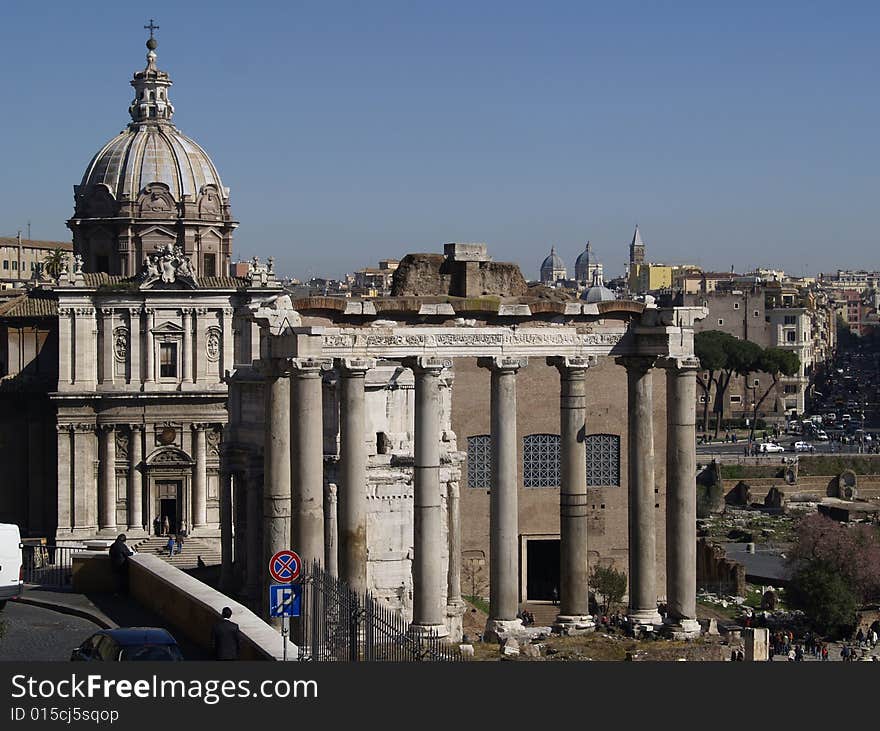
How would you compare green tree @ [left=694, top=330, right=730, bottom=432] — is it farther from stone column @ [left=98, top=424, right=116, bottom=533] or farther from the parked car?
the parked car

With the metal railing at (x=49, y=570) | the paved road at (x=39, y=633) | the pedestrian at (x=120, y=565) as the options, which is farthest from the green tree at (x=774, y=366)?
the paved road at (x=39, y=633)

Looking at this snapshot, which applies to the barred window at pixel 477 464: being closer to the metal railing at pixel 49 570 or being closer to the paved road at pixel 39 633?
the metal railing at pixel 49 570

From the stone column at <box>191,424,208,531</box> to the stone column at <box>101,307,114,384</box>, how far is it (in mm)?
3093

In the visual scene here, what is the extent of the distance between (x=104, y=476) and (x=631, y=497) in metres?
32.3

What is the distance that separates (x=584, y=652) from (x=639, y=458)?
3323mm

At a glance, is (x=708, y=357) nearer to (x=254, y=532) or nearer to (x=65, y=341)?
(x=65, y=341)

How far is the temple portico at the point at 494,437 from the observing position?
25.1m

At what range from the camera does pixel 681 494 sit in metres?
26.5

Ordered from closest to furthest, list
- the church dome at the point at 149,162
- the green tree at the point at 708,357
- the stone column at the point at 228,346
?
the stone column at the point at 228,346 → the church dome at the point at 149,162 → the green tree at the point at 708,357

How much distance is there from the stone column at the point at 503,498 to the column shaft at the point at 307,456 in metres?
2.68

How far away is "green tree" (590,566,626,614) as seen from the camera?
4125cm

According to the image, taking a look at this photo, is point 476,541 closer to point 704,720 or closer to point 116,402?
point 116,402

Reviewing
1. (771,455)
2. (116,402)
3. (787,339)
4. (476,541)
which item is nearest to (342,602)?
(476,541)

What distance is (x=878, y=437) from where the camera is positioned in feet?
368
